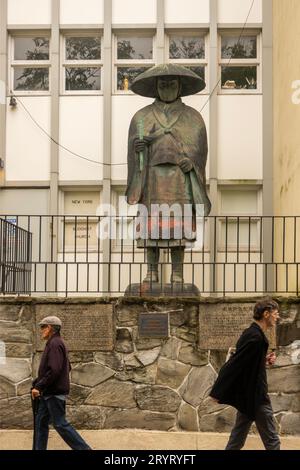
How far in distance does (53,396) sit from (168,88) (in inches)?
193

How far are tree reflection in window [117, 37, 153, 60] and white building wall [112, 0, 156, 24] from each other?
38cm

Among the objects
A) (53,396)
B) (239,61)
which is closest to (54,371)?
(53,396)

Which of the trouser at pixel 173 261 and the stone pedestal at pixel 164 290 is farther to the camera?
the trouser at pixel 173 261

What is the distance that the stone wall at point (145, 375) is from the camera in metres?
10.5

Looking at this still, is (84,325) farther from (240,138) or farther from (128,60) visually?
(128,60)

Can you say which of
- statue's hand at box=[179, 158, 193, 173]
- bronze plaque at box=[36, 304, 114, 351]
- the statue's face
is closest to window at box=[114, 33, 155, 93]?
the statue's face

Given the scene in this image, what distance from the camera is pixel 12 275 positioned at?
1198cm

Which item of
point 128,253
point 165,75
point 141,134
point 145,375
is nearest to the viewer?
point 145,375

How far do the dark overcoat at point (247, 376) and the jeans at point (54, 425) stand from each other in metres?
1.65

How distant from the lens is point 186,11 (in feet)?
54.2

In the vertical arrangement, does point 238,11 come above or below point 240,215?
above

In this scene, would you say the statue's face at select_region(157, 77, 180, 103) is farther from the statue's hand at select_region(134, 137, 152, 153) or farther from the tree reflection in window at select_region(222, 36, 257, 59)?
the tree reflection in window at select_region(222, 36, 257, 59)

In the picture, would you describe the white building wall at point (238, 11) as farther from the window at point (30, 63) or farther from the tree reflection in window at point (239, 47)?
the window at point (30, 63)

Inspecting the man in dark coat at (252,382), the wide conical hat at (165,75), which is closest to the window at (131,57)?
the wide conical hat at (165,75)
